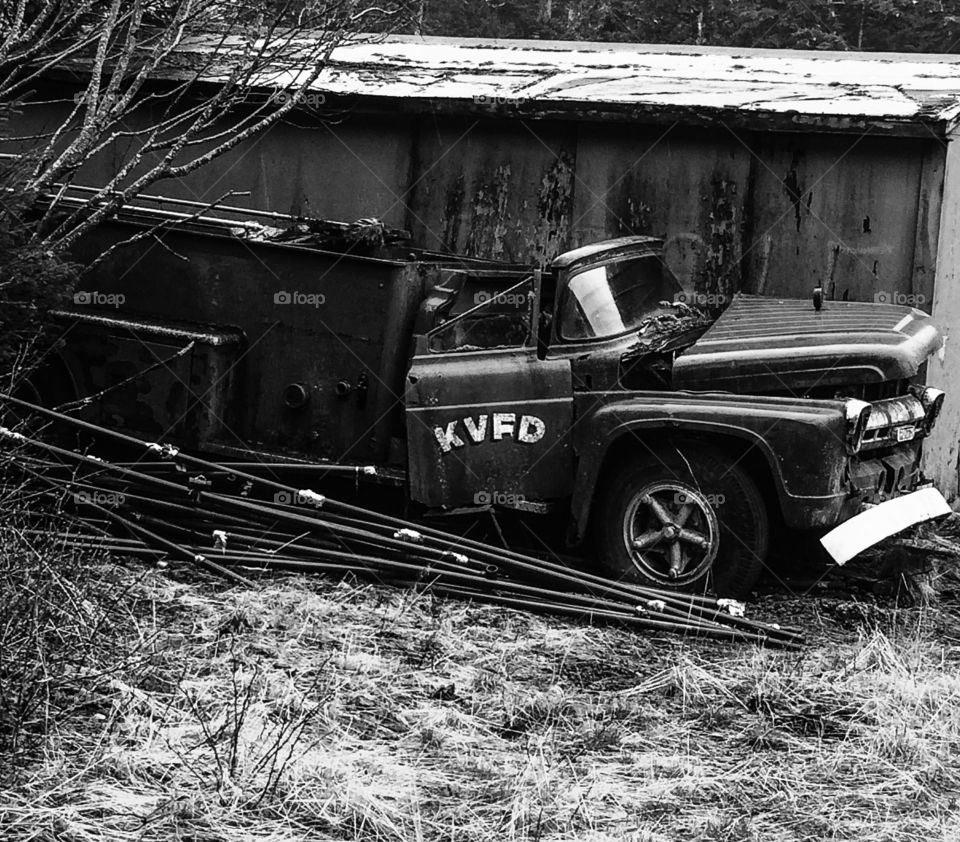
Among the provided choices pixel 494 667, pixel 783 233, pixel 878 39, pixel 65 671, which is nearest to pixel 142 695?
pixel 65 671

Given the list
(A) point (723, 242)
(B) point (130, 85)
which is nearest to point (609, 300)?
(A) point (723, 242)

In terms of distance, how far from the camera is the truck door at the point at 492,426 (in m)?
7.60

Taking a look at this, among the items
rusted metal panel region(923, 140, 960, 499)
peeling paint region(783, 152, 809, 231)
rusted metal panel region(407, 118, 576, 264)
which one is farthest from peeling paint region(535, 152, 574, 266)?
rusted metal panel region(923, 140, 960, 499)

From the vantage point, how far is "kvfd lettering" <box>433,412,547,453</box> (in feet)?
24.9

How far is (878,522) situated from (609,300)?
200 centimetres

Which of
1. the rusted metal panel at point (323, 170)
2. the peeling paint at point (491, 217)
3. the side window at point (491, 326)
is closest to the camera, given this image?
the side window at point (491, 326)

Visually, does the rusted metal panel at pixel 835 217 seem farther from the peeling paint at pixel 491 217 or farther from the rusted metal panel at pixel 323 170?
the rusted metal panel at pixel 323 170

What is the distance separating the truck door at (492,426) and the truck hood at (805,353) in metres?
0.74

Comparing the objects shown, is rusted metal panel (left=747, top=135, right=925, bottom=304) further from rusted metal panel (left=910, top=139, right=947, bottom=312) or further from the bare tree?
the bare tree

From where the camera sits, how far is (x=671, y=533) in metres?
7.27

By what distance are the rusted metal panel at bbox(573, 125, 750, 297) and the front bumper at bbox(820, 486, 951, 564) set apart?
3463mm

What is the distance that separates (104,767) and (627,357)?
3984 mm

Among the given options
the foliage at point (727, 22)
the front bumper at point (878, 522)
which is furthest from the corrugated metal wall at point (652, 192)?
the foliage at point (727, 22)

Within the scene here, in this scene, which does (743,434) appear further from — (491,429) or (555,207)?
(555,207)
